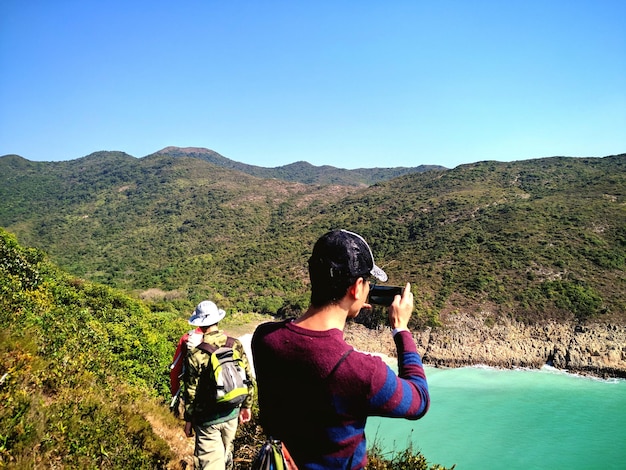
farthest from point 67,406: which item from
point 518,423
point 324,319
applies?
point 518,423

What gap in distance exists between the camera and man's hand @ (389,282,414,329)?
1642mm

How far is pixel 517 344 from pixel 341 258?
3181 centimetres

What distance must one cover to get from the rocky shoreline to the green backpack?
2698cm

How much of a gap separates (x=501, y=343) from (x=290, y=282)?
26.1 meters

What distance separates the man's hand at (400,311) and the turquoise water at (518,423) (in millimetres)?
15214

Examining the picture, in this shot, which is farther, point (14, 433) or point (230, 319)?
point (230, 319)

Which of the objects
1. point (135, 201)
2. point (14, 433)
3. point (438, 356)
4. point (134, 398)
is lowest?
point (438, 356)

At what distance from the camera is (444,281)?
34.2 metres

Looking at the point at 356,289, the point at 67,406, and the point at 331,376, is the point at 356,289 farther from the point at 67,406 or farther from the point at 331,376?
the point at 67,406

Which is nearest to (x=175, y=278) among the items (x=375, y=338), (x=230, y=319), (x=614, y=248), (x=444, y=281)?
(x=230, y=319)

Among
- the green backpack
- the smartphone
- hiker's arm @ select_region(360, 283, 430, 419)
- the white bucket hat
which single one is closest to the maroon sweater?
hiker's arm @ select_region(360, 283, 430, 419)

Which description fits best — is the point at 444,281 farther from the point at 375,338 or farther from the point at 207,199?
the point at 207,199

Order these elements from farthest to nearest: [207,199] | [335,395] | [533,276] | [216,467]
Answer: [207,199], [533,276], [216,467], [335,395]

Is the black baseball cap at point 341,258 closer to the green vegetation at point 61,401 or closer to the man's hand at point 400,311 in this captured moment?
the man's hand at point 400,311
